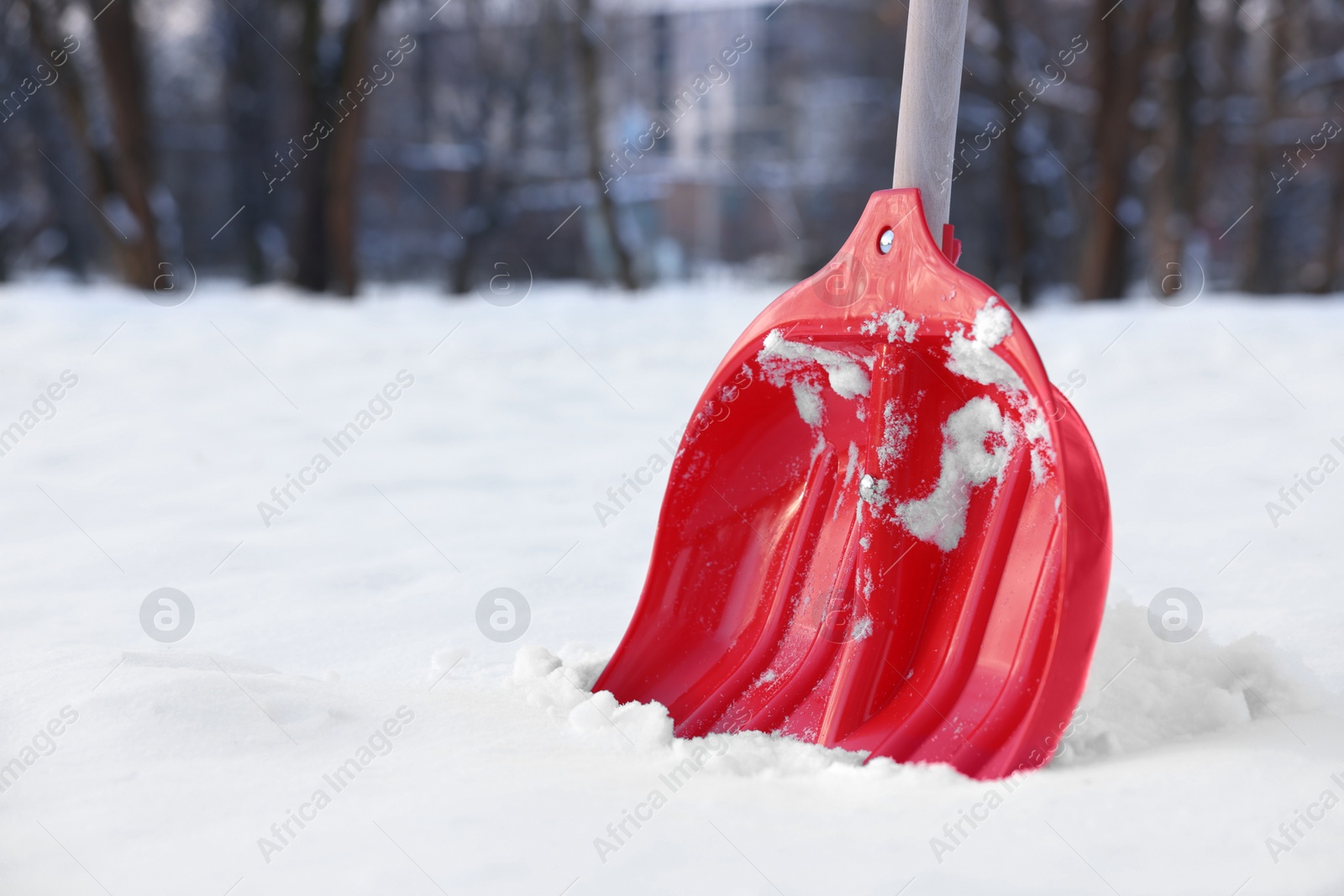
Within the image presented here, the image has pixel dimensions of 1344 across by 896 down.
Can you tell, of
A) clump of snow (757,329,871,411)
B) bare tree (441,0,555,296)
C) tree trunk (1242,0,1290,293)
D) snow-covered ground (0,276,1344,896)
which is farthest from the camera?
bare tree (441,0,555,296)

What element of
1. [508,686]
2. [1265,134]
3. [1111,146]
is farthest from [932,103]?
[1265,134]

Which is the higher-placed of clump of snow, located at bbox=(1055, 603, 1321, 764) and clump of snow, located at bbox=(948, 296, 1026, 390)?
clump of snow, located at bbox=(948, 296, 1026, 390)

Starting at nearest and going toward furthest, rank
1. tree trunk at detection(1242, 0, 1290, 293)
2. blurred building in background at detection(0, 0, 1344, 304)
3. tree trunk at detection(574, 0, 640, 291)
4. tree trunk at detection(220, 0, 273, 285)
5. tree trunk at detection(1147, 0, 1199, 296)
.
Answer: blurred building in background at detection(0, 0, 1344, 304) < tree trunk at detection(1147, 0, 1199, 296) < tree trunk at detection(574, 0, 640, 291) < tree trunk at detection(1242, 0, 1290, 293) < tree trunk at detection(220, 0, 273, 285)

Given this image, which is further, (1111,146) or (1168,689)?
(1111,146)

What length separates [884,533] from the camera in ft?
4.94

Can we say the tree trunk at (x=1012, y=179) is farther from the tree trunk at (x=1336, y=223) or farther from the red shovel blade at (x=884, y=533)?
the red shovel blade at (x=884, y=533)

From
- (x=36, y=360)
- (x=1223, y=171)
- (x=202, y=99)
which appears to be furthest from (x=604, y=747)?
(x=202, y=99)

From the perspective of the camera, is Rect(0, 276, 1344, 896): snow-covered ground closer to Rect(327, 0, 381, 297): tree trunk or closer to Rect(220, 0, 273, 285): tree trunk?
Rect(327, 0, 381, 297): tree trunk

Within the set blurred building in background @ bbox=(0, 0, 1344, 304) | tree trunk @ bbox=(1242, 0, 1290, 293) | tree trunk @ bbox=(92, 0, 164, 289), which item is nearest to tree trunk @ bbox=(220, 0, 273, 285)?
blurred building in background @ bbox=(0, 0, 1344, 304)

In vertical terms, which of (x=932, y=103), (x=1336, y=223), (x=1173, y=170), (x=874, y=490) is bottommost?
(x=1336, y=223)

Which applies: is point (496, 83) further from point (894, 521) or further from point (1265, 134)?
point (894, 521)

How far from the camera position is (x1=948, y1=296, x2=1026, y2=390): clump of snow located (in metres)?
1.31

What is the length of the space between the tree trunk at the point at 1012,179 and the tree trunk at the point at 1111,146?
2.41 feet

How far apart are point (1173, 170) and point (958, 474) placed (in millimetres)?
8890
